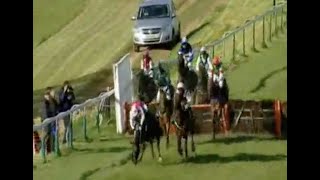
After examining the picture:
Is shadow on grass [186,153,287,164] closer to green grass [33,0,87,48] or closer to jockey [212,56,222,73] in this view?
jockey [212,56,222,73]

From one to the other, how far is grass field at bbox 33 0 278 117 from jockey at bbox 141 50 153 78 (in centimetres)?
12

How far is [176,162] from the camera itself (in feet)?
48.9

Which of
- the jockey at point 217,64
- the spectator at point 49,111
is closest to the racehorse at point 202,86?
the jockey at point 217,64

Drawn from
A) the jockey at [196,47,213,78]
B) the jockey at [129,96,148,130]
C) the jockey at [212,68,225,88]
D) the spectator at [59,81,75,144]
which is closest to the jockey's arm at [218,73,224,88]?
the jockey at [212,68,225,88]

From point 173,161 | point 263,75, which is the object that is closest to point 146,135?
point 173,161

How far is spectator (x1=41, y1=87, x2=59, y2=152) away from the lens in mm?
14891

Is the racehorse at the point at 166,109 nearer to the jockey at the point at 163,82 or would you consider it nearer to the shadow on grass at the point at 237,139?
the jockey at the point at 163,82

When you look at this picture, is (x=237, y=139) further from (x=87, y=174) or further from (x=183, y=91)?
(x=87, y=174)

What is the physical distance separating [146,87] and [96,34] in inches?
48.5

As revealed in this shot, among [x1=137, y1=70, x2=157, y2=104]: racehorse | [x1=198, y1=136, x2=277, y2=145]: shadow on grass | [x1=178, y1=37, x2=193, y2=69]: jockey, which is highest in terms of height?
[x1=178, y1=37, x2=193, y2=69]: jockey

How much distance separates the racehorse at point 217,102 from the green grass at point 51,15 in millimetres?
2263

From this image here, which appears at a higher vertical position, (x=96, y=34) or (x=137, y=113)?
(x=96, y=34)
